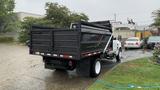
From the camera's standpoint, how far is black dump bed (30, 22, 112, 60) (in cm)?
986

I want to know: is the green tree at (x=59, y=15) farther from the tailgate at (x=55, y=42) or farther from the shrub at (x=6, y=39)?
the tailgate at (x=55, y=42)

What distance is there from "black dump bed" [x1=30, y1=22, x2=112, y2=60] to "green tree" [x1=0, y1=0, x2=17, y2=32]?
3579 centimetres

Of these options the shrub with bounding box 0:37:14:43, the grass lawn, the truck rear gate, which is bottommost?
the shrub with bounding box 0:37:14:43

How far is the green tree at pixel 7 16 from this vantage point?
1790 inches

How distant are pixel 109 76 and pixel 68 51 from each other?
2.38 m

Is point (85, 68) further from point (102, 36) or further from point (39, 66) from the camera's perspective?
point (39, 66)

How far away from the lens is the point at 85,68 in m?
11.1

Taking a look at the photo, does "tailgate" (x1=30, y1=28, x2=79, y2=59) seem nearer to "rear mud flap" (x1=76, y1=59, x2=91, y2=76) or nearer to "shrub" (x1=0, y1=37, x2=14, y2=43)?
"rear mud flap" (x1=76, y1=59, x2=91, y2=76)

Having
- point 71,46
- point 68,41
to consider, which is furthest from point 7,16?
point 71,46

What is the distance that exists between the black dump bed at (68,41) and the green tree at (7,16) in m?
35.8

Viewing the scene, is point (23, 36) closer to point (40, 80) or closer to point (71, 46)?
point (40, 80)

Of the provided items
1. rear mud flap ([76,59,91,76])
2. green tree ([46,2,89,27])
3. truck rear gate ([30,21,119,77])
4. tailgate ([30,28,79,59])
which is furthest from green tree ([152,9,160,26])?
tailgate ([30,28,79,59])

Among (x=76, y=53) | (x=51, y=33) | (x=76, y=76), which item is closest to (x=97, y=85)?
(x=76, y=53)

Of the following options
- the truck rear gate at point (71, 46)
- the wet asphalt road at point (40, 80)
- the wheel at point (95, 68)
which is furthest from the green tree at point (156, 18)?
the wheel at point (95, 68)
